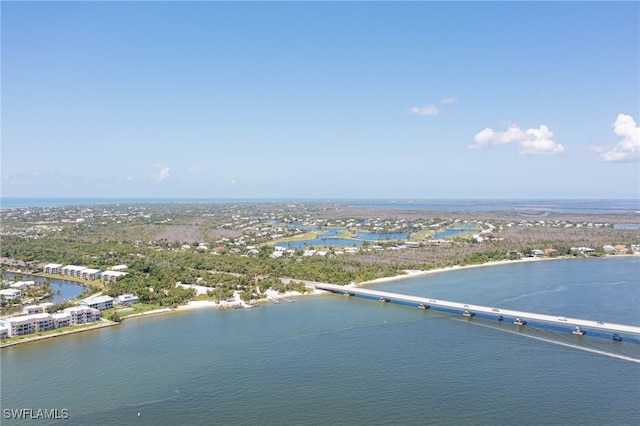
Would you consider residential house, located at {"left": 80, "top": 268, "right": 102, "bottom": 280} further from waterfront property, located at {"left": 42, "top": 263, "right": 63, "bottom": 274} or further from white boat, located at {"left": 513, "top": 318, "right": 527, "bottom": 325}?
white boat, located at {"left": 513, "top": 318, "right": 527, "bottom": 325}

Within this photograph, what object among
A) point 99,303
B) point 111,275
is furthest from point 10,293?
point 99,303

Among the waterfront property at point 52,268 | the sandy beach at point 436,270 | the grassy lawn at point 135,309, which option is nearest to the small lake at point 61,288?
the waterfront property at point 52,268

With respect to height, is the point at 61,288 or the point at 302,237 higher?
the point at 302,237

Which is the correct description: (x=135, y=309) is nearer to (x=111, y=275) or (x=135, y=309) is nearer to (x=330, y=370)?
(x=111, y=275)

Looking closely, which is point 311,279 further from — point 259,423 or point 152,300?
point 259,423

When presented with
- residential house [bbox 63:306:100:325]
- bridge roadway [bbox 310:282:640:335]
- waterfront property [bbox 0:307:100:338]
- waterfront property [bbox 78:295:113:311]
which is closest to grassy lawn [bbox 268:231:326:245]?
bridge roadway [bbox 310:282:640:335]
